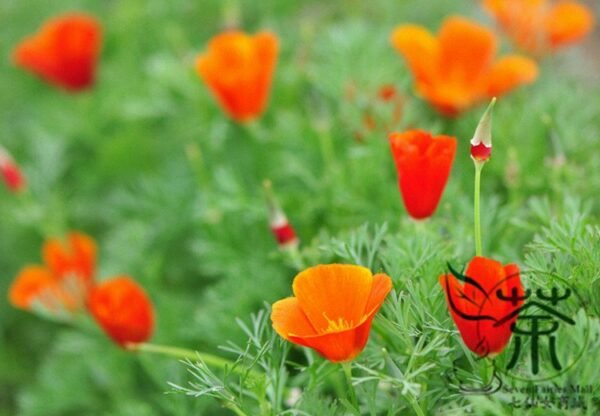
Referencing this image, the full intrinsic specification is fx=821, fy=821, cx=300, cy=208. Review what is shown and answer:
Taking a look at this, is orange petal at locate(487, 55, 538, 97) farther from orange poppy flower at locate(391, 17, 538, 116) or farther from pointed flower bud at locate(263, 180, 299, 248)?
pointed flower bud at locate(263, 180, 299, 248)

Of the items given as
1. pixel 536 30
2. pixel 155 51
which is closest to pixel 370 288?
pixel 536 30

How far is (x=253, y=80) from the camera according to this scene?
1.27 metres

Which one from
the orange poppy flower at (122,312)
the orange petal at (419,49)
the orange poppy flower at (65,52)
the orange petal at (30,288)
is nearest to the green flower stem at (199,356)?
the orange poppy flower at (122,312)

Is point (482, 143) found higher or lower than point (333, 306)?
higher

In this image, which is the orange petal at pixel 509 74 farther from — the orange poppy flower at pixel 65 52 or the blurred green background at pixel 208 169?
the orange poppy flower at pixel 65 52

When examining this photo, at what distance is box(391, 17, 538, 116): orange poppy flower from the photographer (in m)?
1.25

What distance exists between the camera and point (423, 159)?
2.57 ft

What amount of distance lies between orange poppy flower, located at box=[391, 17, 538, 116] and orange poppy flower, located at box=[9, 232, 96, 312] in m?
0.60

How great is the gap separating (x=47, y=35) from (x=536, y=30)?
35.6 inches

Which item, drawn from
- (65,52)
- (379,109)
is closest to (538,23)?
(379,109)

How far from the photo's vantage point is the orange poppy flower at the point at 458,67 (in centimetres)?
125

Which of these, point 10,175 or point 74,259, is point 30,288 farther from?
point 10,175

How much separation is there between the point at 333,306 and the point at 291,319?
0.13ft

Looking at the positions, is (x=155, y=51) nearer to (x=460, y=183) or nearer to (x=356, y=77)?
(x=356, y=77)
